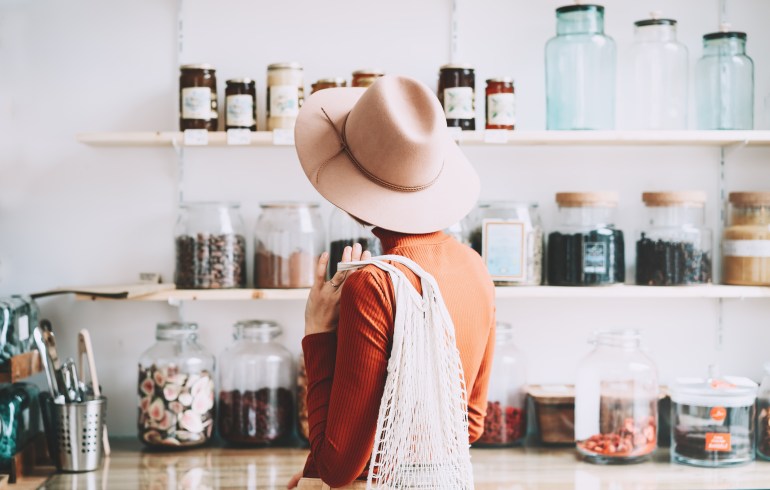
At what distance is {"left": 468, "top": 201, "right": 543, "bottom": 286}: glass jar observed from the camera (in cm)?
234

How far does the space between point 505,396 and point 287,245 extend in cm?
75

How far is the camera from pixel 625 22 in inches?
101

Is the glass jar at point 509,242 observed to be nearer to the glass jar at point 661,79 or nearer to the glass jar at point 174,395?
the glass jar at point 661,79

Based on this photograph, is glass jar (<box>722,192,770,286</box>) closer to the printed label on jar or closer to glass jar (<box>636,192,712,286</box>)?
glass jar (<box>636,192,712,286</box>)

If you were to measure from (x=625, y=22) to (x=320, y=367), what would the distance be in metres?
1.70

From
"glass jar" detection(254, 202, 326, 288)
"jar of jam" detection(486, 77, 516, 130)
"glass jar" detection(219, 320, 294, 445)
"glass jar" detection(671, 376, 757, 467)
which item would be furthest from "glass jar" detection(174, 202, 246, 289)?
"glass jar" detection(671, 376, 757, 467)

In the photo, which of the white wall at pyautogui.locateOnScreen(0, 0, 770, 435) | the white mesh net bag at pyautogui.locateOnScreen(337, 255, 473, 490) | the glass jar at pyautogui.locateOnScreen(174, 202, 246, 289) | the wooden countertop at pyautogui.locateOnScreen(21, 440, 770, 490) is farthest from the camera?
the white wall at pyautogui.locateOnScreen(0, 0, 770, 435)

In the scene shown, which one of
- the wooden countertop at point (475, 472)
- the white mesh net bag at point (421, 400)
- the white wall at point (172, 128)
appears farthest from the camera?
the white wall at point (172, 128)

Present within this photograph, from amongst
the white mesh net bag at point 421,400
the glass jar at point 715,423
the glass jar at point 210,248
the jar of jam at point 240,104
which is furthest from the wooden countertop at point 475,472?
the jar of jam at point 240,104

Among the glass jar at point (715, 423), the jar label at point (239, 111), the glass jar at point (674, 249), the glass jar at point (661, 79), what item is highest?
the glass jar at point (661, 79)

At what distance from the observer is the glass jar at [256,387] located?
2.37 metres

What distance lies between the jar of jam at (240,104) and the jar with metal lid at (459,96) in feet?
1.72

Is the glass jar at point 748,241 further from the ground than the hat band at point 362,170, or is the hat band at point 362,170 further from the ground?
the hat band at point 362,170

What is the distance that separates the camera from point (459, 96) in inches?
90.7
